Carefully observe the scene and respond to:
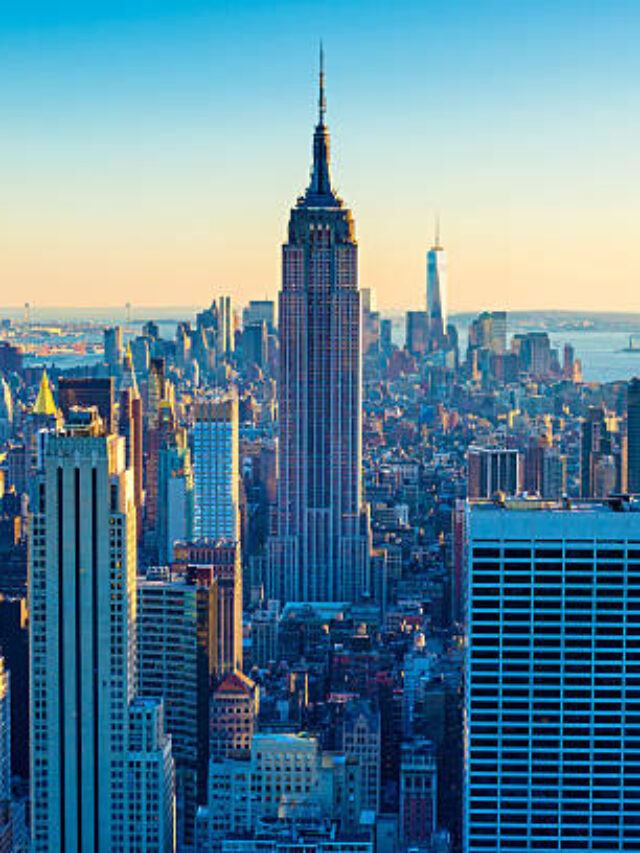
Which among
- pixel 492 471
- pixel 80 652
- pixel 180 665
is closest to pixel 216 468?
pixel 492 471

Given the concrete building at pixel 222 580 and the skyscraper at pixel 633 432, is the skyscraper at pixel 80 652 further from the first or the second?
the skyscraper at pixel 633 432

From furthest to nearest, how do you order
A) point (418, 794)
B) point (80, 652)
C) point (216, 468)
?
1. point (216, 468)
2. point (418, 794)
3. point (80, 652)

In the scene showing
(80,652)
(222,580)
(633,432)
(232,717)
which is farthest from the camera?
(633,432)

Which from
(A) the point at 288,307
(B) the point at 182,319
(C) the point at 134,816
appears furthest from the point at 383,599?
(C) the point at 134,816

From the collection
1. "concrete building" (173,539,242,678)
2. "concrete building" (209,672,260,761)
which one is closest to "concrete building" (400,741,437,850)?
"concrete building" (209,672,260,761)

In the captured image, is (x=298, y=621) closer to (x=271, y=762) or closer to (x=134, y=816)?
(x=271, y=762)

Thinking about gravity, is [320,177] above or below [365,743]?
above

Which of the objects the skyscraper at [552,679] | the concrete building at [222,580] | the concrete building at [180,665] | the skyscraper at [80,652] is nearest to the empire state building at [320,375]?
the concrete building at [222,580]

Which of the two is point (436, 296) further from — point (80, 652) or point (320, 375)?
point (80, 652)
